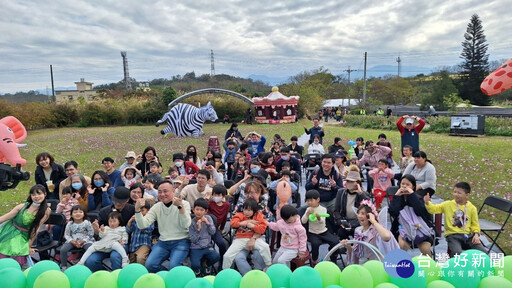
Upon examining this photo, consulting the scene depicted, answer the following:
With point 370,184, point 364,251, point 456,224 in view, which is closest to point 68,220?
point 364,251

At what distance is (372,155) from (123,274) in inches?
229

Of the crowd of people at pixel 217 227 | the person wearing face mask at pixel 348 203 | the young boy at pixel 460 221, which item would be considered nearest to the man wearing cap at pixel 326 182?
the crowd of people at pixel 217 227

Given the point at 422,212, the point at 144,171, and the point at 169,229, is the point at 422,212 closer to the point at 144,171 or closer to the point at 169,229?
the point at 169,229

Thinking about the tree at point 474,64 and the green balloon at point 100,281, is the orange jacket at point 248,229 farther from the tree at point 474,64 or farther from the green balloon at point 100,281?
the tree at point 474,64

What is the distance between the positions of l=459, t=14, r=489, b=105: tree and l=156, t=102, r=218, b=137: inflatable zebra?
31.8 metres

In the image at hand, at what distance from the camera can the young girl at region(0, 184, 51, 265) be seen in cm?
392

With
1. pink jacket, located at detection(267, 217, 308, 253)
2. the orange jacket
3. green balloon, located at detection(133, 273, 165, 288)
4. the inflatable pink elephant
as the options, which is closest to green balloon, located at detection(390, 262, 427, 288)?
pink jacket, located at detection(267, 217, 308, 253)

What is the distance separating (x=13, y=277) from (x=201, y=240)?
6.14ft

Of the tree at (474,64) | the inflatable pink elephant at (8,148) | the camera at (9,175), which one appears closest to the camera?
the camera at (9,175)

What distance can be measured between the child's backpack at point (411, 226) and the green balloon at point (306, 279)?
6.27 ft

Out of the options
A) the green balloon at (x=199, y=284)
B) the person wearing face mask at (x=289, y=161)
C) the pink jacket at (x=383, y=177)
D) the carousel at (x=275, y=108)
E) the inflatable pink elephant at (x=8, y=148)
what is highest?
the carousel at (x=275, y=108)

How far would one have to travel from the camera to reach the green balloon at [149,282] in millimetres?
2680

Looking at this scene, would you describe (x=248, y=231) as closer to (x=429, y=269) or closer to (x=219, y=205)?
(x=219, y=205)

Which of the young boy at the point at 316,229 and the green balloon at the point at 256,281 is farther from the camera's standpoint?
the young boy at the point at 316,229
